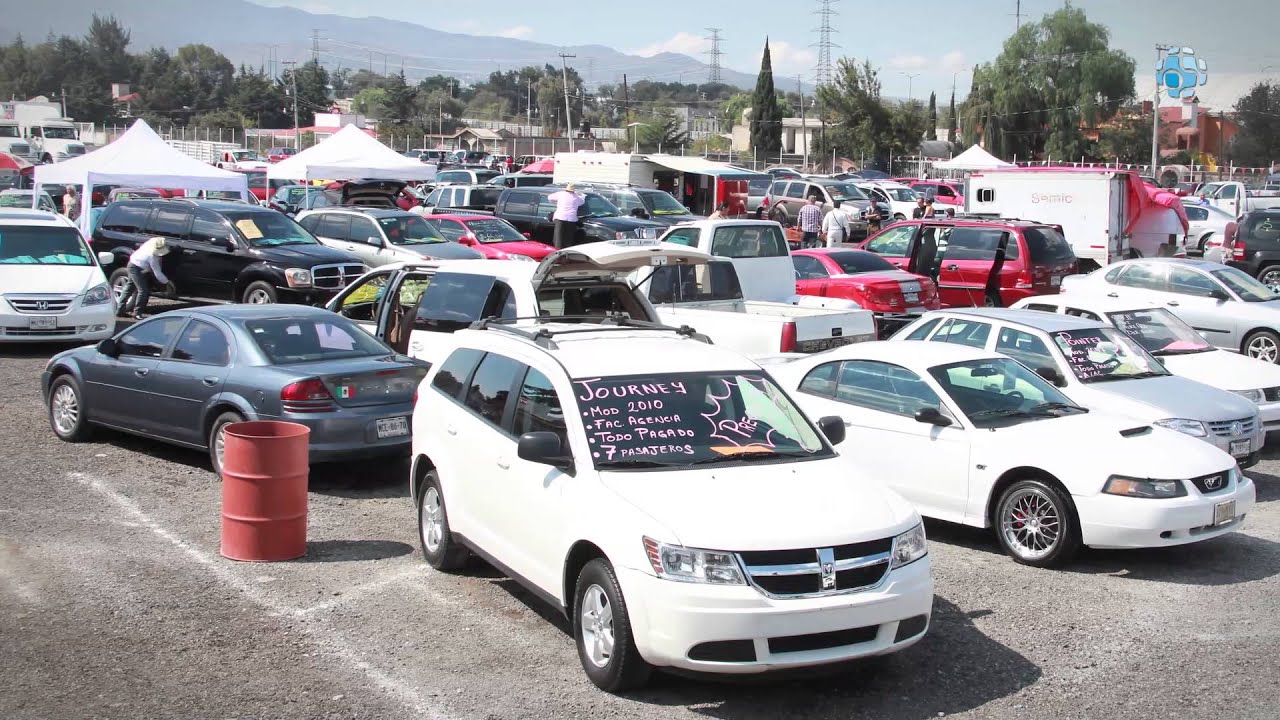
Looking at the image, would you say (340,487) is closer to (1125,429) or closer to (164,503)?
(164,503)

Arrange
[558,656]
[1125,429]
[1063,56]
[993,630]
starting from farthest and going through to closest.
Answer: [1063,56]
[1125,429]
[993,630]
[558,656]

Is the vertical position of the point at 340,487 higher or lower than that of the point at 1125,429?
lower

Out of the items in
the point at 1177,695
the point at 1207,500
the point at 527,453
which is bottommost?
the point at 1177,695

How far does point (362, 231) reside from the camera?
71.9 ft

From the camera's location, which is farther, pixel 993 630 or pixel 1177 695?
pixel 993 630

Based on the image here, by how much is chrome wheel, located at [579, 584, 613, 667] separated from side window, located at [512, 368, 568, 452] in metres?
0.86

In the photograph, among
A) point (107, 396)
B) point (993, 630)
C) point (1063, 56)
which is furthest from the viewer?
point (1063, 56)

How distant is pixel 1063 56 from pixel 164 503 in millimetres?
83056

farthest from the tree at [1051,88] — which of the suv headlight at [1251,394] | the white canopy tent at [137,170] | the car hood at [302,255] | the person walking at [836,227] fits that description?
the suv headlight at [1251,394]

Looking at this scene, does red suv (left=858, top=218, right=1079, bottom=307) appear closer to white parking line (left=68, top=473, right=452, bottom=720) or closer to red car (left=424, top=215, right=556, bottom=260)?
red car (left=424, top=215, right=556, bottom=260)

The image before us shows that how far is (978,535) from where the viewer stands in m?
9.54

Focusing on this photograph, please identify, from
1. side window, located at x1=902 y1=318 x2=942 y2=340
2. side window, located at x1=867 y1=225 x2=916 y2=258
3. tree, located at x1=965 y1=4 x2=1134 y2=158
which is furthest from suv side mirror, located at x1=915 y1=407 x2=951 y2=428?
tree, located at x1=965 y1=4 x2=1134 y2=158

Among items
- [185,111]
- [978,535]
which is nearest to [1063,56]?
[978,535]

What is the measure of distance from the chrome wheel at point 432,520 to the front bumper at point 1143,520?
14.2 feet
